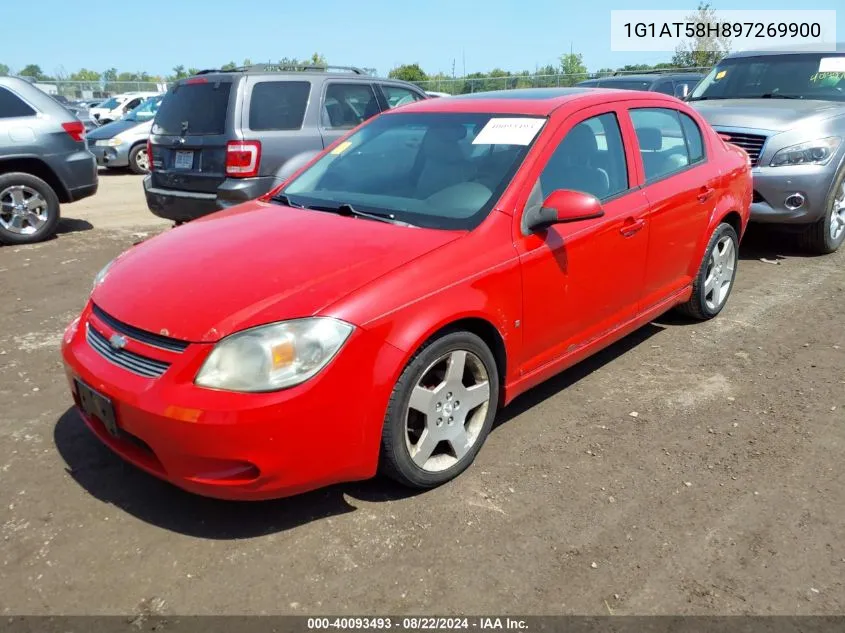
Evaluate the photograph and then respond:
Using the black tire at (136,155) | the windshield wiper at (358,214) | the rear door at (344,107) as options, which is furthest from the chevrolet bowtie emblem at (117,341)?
the black tire at (136,155)

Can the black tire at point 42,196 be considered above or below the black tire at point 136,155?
below

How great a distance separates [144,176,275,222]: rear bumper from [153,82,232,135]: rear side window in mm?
580

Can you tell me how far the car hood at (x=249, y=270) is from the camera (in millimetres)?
2732

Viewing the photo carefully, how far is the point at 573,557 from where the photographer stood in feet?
8.95

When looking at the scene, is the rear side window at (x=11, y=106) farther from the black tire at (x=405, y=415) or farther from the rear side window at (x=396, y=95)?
the black tire at (x=405, y=415)

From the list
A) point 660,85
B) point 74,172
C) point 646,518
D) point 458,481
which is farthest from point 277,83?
point 660,85

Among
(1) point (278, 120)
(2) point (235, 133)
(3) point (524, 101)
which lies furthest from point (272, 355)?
(1) point (278, 120)

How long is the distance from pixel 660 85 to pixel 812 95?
5048 mm

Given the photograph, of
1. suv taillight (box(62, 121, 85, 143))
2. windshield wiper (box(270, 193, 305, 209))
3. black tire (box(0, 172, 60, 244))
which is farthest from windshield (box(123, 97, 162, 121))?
windshield wiper (box(270, 193, 305, 209))

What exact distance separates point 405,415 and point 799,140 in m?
5.61

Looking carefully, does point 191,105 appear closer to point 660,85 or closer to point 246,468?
point 246,468

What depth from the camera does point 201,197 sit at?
22.5ft

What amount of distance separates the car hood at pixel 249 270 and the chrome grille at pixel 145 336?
1.0 inches

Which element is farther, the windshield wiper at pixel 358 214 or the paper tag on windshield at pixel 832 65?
the paper tag on windshield at pixel 832 65
